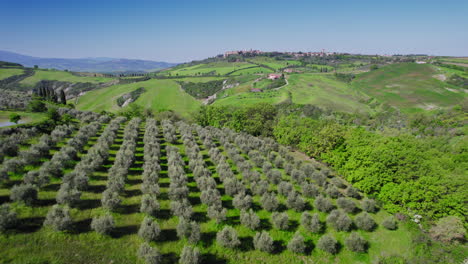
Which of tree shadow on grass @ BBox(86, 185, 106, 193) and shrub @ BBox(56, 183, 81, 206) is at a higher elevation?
shrub @ BBox(56, 183, 81, 206)

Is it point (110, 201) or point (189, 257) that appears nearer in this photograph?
point (189, 257)

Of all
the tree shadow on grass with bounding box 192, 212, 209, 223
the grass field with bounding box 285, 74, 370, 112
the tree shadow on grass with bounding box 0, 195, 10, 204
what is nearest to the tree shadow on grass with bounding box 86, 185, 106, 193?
the tree shadow on grass with bounding box 0, 195, 10, 204

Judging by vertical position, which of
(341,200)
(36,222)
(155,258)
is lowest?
(341,200)

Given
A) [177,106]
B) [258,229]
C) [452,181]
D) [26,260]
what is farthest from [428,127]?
[177,106]

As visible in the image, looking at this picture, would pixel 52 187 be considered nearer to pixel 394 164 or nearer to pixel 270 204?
pixel 270 204

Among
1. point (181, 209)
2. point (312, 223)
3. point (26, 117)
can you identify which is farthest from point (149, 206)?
point (26, 117)

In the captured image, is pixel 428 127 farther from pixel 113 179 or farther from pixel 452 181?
pixel 113 179

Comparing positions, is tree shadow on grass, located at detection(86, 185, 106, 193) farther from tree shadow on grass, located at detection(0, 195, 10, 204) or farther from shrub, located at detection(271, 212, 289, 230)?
shrub, located at detection(271, 212, 289, 230)
